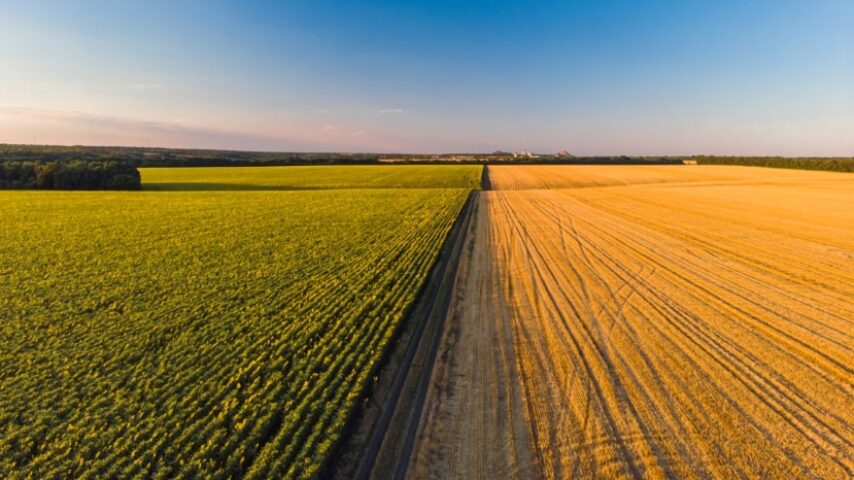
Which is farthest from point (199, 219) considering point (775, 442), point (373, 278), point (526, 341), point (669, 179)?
point (669, 179)

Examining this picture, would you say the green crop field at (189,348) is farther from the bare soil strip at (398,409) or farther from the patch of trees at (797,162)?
the patch of trees at (797,162)

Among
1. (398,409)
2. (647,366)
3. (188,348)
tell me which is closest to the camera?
(398,409)

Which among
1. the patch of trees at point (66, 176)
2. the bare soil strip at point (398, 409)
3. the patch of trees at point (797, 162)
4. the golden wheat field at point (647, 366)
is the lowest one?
the bare soil strip at point (398, 409)

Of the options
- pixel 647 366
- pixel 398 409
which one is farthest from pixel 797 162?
pixel 398 409

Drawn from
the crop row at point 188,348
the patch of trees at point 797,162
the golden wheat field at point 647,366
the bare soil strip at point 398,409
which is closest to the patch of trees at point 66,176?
the crop row at point 188,348

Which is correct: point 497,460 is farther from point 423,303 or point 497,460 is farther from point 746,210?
point 746,210

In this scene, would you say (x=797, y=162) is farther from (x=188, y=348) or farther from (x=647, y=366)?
(x=188, y=348)
